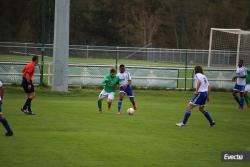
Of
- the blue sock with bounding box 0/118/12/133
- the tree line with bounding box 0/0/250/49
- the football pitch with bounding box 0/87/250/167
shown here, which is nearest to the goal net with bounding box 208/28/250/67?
the football pitch with bounding box 0/87/250/167

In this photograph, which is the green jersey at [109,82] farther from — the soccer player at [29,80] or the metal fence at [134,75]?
the metal fence at [134,75]

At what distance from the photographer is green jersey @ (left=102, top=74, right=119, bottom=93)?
945 inches

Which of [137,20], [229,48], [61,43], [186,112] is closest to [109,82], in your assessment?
[186,112]

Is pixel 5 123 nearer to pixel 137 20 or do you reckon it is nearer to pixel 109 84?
pixel 109 84

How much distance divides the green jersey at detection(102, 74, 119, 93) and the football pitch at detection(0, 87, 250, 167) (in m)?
0.92

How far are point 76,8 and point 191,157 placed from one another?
68440mm

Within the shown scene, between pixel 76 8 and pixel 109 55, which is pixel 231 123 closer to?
pixel 109 55

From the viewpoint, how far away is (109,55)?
60.5 metres

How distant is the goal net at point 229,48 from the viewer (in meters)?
41.0

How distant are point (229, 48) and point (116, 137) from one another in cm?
3304

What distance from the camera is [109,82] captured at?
2403 cm

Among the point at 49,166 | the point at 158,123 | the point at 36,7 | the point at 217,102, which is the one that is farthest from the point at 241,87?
the point at 36,7

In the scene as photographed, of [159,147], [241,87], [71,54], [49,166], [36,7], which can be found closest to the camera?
[49,166]

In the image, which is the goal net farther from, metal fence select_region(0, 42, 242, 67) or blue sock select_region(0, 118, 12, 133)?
blue sock select_region(0, 118, 12, 133)
